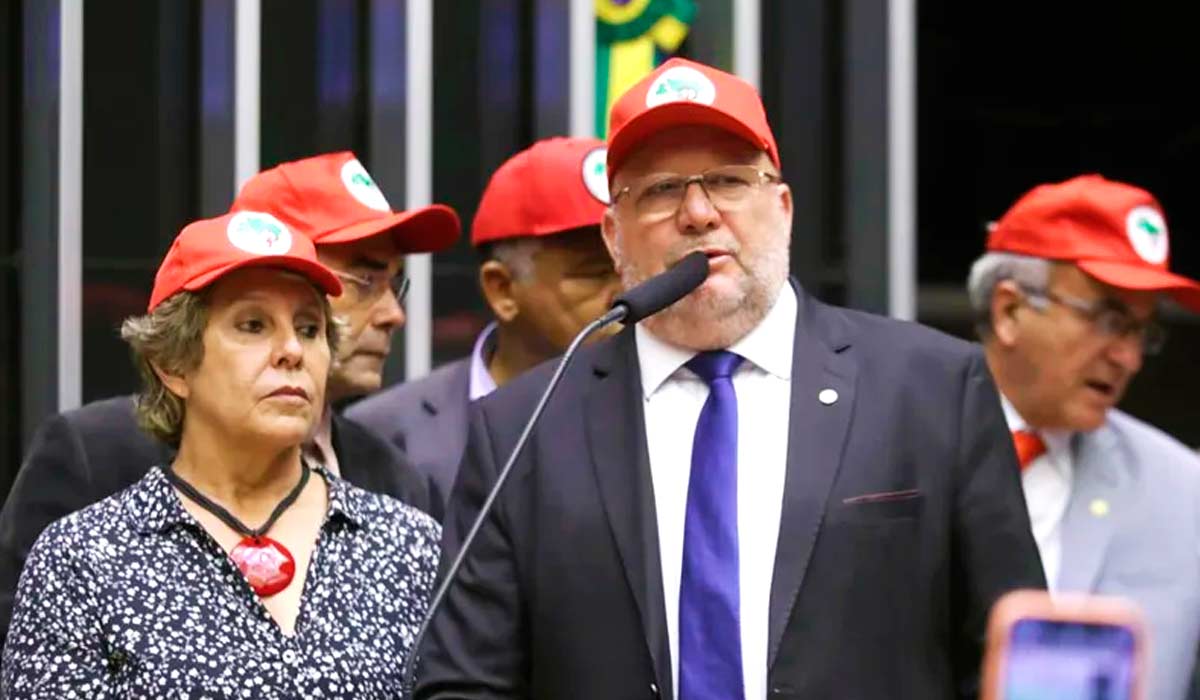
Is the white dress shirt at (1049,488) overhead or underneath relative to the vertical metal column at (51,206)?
underneath

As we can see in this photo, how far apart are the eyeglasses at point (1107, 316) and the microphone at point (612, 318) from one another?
1979 mm

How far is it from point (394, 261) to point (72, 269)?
7.14 feet

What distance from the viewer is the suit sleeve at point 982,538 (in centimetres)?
365

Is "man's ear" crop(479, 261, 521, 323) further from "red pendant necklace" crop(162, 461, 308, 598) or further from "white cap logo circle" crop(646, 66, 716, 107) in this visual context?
"white cap logo circle" crop(646, 66, 716, 107)

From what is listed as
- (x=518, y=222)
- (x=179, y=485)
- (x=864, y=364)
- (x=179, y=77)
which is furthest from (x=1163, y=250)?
(x=179, y=77)

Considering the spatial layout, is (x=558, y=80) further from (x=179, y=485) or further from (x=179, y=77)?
(x=179, y=485)

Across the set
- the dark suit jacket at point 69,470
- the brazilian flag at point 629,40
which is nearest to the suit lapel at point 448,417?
the dark suit jacket at point 69,470

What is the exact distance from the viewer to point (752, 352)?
12.6ft

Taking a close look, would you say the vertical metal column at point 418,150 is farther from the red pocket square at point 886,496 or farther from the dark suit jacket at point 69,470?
the red pocket square at point 886,496

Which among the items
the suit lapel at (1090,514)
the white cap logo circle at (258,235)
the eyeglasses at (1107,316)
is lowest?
the suit lapel at (1090,514)

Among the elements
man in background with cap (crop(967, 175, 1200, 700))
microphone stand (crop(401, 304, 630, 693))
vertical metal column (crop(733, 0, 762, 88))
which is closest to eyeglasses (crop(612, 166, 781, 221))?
microphone stand (crop(401, 304, 630, 693))

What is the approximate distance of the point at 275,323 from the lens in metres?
4.29

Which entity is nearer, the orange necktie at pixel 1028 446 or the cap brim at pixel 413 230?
the cap brim at pixel 413 230

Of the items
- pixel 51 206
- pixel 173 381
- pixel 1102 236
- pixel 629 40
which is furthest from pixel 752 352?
pixel 629 40
